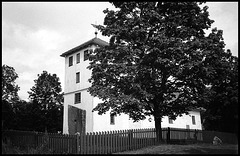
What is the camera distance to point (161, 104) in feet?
55.3

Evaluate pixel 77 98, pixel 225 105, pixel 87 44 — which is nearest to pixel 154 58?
pixel 225 105

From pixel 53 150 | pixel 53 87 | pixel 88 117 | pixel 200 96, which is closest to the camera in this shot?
pixel 53 150

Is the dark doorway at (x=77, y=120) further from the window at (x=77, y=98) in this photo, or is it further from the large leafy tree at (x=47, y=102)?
the large leafy tree at (x=47, y=102)

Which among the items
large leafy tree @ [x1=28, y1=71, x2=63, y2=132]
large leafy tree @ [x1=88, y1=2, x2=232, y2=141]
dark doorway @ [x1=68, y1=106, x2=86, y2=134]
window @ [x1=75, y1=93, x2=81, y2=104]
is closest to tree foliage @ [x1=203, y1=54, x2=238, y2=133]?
large leafy tree @ [x1=88, y1=2, x2=232, y2=141]

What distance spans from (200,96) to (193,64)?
9.44 feet

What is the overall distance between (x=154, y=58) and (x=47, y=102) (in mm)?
35358

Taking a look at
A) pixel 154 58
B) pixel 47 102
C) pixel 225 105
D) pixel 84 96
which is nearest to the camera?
pixel 154 58

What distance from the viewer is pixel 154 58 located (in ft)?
50.8

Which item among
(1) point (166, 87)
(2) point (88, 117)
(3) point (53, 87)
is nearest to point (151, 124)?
(2) point (88, 117)

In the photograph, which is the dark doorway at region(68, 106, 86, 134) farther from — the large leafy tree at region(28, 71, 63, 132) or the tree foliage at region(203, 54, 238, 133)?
the large leafy tree at region(28, 71, 63, 132)

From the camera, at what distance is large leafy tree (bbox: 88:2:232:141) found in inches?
587

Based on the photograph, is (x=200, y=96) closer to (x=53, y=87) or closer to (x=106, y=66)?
(x=106, y=66)

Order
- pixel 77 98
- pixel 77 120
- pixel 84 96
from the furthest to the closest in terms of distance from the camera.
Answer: pixel 77 98 < pixel 84 96 < pixel 77 120

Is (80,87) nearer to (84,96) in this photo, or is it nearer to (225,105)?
(84,96)
